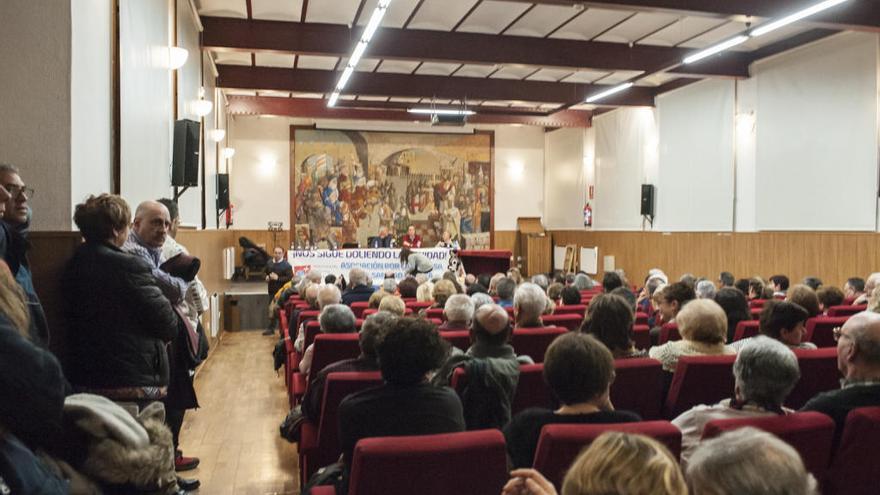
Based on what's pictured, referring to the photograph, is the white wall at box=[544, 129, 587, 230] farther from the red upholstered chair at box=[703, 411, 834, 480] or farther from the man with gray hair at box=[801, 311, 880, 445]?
the red upholstered chair at box=[703, 411, 834, 480]

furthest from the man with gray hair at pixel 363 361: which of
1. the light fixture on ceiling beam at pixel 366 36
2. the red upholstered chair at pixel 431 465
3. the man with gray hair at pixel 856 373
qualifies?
the light fixture on ceiling beam at pixel 366 36

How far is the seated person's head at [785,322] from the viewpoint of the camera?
3.50m

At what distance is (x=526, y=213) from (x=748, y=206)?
26.4 ft

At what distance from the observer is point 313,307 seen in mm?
5852

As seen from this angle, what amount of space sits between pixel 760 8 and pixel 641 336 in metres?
5.30

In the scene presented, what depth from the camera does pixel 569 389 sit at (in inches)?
84.5

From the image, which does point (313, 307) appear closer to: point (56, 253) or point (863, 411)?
point (56, 253)

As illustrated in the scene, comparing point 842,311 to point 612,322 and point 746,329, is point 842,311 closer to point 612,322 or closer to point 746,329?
point 746,329

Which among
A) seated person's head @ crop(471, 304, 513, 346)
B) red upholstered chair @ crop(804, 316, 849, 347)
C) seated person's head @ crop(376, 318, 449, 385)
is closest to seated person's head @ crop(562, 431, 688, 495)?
seated person's head @ crop(376, 318, 449, 385)

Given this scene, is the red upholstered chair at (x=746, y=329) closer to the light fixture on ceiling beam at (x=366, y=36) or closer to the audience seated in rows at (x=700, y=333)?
the audience seated in rows at (x=700, y=333)

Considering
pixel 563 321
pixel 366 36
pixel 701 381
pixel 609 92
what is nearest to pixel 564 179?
pixel 609 92

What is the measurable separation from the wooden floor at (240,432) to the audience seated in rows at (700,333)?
226 centimetres

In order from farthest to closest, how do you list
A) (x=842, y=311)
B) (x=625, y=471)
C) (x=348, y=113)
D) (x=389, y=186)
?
(x=389, y=186) < (x=348, y=113) < (x=842, y=311) < (x=625, y=471)

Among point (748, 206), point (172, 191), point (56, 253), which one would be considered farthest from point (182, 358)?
point (748, 206)
